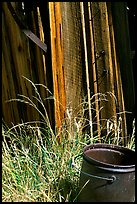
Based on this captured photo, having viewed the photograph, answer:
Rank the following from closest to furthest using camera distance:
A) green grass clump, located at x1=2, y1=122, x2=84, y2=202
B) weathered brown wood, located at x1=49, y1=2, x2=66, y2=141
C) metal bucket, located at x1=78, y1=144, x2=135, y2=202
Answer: metal bucket, located at x1=78, y1=144, x2=135, y2=202 → green grass clump, located at x1=2, y1=122, x2=84, y2=202 → weathered brown wood, located at x1=49, y1=2, x2=66, y2=141

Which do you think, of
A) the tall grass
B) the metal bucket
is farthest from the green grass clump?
the metal bucket

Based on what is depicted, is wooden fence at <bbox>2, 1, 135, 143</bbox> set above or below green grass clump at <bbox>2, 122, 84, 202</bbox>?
above

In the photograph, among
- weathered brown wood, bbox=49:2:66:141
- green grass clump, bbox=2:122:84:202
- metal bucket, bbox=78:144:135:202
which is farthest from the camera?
weathered brown wood, bbox=49:2:66:141

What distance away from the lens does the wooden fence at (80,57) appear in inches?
137

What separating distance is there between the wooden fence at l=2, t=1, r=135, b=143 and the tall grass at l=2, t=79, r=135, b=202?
13cm

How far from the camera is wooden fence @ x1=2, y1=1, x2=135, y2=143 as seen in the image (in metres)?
3.48

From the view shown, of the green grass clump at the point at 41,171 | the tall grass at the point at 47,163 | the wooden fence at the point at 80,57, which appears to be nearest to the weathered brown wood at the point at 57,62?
the wooden fence at the point at 80,57

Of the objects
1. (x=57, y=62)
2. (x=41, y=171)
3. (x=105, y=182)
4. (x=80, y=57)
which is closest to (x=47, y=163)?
(x=41, y=171)

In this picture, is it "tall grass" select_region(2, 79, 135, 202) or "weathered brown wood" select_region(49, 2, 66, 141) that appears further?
"weathered brown wood" select_region(49, 2, 66, 141)

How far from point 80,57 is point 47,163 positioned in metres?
1.19

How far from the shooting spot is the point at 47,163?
318 cm

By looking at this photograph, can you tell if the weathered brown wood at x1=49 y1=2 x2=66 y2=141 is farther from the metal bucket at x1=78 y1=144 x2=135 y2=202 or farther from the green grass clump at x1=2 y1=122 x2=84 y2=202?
the metal bucket at x1=78 y1=144 x2=135 y2=202

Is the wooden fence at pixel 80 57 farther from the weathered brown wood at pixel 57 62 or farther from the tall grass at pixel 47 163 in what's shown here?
the tall grass at pixel 47 163

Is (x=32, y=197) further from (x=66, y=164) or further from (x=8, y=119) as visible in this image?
(x=8, y=119)
